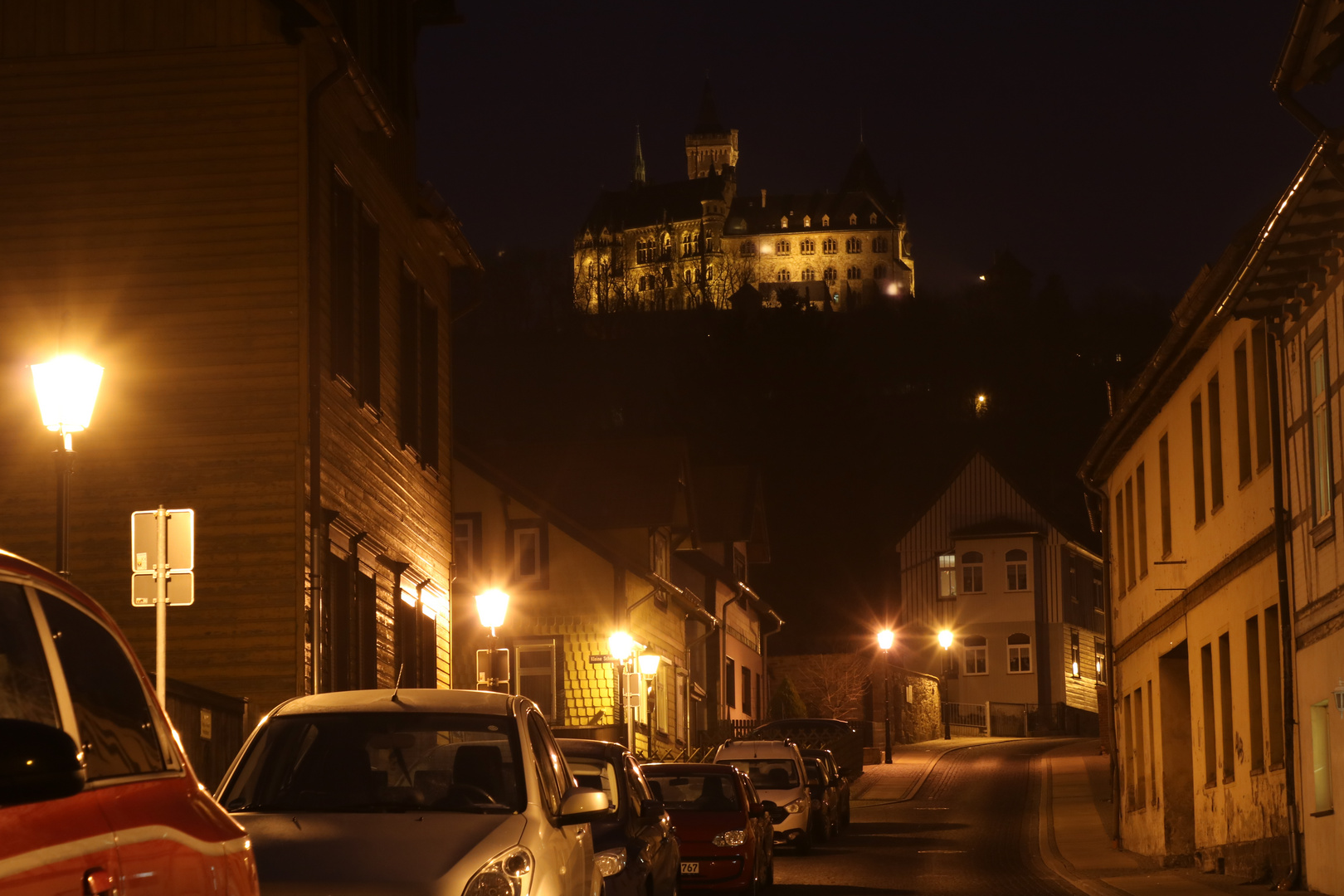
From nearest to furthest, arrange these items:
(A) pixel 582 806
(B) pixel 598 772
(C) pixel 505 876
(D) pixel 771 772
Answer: (C) pixel 505 876 < (A) pixel 582 806 < (B) pixel 598 772 < (D) pixel 771 772

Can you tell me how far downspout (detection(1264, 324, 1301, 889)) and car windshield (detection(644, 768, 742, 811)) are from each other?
549 cm

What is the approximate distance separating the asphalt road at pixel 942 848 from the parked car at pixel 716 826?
95 cm

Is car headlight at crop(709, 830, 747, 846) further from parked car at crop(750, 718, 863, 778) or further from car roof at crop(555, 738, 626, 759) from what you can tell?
parked car at crop(750, 718, 863, 778)

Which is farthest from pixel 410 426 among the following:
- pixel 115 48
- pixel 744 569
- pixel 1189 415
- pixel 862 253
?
pixel 862 253

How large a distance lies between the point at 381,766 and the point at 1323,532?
1115cm

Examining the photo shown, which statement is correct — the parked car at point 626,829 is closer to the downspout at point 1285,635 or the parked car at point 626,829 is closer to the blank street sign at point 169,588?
the blank street sign at point 169,588

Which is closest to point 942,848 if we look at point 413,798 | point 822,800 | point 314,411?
point 822,800

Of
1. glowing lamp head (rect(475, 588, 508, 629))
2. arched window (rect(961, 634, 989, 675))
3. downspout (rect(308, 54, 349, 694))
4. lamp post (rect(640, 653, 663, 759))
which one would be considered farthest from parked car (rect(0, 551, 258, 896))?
arched window (rect(961, 634, 989, 675))

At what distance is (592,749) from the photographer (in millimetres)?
13211

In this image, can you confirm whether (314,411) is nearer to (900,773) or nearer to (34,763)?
(34,763)

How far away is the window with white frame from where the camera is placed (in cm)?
7512

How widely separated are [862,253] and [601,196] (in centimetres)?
2814

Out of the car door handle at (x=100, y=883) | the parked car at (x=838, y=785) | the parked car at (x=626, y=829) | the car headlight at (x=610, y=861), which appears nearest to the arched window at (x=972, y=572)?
the parked car at (x=838, y=785)

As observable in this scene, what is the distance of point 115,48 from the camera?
60.0 feet
